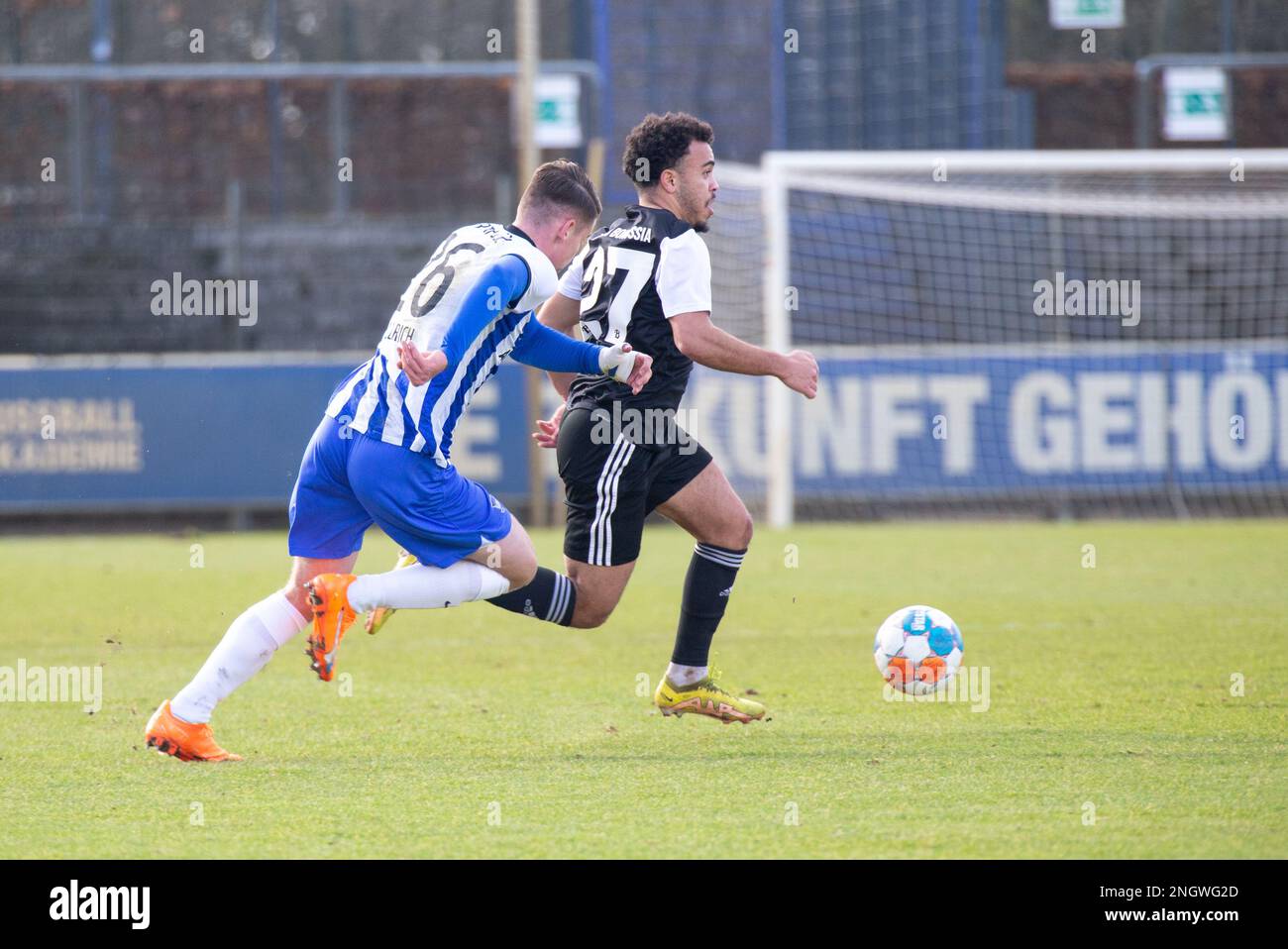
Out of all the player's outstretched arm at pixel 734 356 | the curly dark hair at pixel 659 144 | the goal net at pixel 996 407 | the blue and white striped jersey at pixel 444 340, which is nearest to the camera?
the blue and white striped jersey at pixel 444 340

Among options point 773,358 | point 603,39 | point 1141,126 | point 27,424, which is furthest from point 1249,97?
point 773,358

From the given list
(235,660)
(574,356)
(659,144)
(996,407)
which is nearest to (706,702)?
(574,356)

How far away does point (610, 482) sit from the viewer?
227 inches

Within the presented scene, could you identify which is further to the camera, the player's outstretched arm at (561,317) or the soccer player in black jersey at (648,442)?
the player's outstretched arm at (561,317)

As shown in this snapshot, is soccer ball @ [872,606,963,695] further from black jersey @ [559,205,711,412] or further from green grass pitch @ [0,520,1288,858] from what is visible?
black jersey @ [559,205,711,412]

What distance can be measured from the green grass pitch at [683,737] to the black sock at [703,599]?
0.28 meters

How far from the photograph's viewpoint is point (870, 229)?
1706 centimetres

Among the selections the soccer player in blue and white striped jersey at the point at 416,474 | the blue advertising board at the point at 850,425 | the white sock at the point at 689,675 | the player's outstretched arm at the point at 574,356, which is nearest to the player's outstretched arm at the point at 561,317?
the player's outstretched arm at the point at 574,356

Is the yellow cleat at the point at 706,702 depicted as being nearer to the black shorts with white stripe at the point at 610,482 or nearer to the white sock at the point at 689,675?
the white sock at the point at 689,675

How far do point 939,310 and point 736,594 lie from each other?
710 cm

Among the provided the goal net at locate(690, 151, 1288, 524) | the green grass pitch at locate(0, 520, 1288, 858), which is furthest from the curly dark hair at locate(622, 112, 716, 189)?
the goal net at locate(690, 151, 1288, 524)

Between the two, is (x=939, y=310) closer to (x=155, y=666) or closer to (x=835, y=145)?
(x=835, y=145)

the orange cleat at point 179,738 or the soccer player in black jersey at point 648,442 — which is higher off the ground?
the soccer player in black jersey at point 648,442

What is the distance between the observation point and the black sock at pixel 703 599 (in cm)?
591
